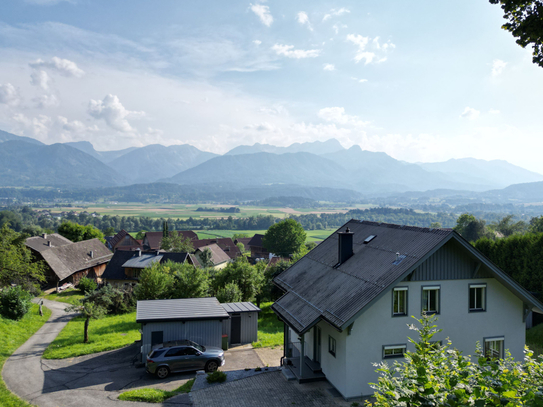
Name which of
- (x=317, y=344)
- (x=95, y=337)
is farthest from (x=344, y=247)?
(x=95, y=337)

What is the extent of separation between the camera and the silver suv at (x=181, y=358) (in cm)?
2004

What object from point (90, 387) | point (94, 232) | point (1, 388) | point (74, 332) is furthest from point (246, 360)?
point (94, 232)

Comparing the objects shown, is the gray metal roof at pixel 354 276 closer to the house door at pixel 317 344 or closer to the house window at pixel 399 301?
the house window at pixel 399 301

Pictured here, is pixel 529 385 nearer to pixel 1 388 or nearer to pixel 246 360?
pixel 246 360

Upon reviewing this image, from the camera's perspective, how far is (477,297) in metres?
18.4

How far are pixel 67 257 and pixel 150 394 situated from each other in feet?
176

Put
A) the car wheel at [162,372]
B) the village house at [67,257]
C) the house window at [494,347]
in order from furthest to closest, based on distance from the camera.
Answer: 1. the village house at [67,257]
2. the car wheel at [162,372]
3. the house window at [494,347]

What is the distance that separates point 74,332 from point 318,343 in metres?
22.3

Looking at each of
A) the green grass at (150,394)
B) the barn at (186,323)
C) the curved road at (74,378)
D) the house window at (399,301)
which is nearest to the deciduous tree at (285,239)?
the barn at (186,323)

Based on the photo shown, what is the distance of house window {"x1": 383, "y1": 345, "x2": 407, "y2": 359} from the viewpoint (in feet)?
55.9

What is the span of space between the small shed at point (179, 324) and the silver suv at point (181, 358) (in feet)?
4.61

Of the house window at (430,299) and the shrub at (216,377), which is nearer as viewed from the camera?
the house window at (430,299)

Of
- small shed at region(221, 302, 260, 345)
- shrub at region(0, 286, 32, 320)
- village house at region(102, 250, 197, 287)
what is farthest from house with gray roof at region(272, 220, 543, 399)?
village house at region(102, 250, 197, 287)

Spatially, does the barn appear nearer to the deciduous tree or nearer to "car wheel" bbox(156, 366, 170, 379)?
"car wheel" bbox(156, 366, 170, 379)
